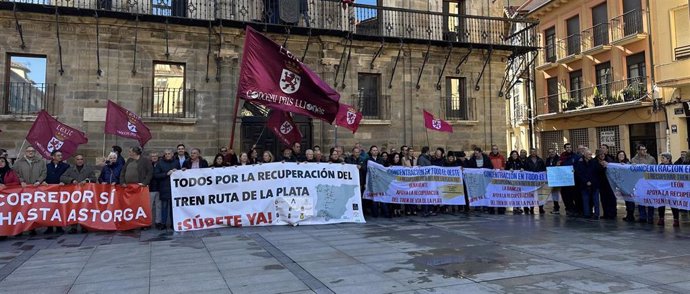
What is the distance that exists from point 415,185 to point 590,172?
13.5 ft

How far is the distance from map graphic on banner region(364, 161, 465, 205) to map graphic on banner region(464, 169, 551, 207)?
0.40m

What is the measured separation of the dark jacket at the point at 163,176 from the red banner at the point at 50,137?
3072 millimetres

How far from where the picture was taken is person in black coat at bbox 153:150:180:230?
9602 mm


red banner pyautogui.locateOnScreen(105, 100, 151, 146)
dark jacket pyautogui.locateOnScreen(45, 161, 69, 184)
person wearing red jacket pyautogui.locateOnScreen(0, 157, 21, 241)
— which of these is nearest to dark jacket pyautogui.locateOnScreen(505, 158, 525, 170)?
red banner pyautogui.locateOnScreen(105, 100, 151, 146)

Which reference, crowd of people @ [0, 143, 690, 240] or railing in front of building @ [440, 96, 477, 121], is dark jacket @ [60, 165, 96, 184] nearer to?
crowd of people @ [0, 143, 690, 240]

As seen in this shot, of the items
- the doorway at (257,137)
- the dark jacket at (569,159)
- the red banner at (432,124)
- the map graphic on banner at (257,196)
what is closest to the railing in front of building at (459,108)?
the red banner at (432,124)

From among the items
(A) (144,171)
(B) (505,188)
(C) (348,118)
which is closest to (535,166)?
(B) (505,188)

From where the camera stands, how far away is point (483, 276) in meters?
5.57

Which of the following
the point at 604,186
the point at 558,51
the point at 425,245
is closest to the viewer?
the point at 425,245

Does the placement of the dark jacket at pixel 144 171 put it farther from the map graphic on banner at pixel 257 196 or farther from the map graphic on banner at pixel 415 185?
the map graphic on banner at pixel 415 185

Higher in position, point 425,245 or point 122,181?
point 122,181

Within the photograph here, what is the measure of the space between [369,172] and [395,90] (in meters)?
6.54

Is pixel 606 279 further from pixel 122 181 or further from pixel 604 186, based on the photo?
pixel 122 181

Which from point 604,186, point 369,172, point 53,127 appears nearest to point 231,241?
point 369,172
